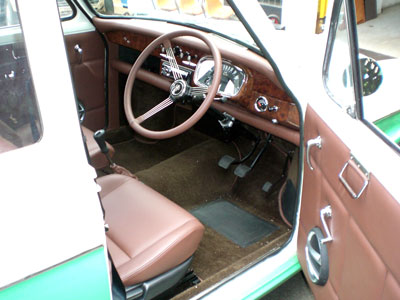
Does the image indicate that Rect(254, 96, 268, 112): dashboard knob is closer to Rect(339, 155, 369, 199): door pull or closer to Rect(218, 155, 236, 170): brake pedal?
Rect(218, 155, 236, 170): brake pedal

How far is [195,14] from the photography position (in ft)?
8.41

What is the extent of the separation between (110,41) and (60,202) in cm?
217

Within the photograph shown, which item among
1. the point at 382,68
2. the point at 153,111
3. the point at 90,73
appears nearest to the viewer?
the point at 382,68

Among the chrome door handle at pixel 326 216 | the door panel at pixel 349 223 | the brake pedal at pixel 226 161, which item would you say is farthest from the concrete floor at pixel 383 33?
the brake pedal at pixel 226 161

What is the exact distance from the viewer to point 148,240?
170 cm

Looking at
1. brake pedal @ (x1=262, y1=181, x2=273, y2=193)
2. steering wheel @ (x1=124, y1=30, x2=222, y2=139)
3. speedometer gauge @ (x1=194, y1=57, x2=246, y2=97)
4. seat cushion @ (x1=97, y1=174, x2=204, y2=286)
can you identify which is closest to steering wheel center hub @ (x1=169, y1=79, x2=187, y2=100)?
steering wheel @ (x1=124, y1=30, x2=222, y2=139)

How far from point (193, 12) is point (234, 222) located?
123cm

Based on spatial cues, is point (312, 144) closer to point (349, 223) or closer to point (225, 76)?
point (349, 223)

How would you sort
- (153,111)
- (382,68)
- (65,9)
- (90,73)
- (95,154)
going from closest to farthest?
(382,68) → (153,111) → (95,154) → (65,9) → (90,73)

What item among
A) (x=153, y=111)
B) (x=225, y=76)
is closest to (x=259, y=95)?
(x=225, y=76)

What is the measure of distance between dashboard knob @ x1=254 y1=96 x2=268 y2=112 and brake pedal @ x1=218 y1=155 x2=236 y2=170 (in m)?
0.71

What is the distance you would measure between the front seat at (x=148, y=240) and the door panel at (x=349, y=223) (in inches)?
19.0

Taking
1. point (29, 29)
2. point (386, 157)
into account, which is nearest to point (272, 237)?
point (386, 157)

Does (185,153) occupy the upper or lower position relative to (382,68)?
lower
